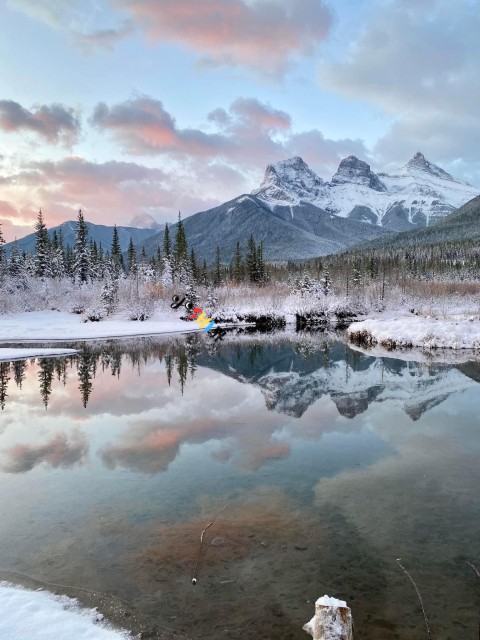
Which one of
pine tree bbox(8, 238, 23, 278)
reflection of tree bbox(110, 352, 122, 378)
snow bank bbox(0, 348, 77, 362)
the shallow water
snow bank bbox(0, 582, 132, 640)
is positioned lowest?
the shallow water

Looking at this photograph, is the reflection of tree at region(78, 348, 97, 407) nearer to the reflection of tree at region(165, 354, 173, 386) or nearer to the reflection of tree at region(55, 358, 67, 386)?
the reflection of tree at region(55, 358, 67, 386)

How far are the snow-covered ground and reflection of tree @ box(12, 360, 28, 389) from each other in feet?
47.5

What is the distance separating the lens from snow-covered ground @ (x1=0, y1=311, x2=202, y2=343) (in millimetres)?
44281

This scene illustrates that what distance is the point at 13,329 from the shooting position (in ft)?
156

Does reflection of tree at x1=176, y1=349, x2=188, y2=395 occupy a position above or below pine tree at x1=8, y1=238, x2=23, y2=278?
below

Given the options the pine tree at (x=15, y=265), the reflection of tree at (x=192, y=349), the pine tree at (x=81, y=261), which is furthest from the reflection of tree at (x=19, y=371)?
the pine tree at (x=81, y=261)

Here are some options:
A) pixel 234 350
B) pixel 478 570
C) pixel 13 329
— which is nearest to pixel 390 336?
pixel 234 350

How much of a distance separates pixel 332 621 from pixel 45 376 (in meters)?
22.6

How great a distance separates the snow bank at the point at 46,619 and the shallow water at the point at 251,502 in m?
0.49

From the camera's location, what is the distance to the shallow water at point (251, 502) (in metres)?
6.30

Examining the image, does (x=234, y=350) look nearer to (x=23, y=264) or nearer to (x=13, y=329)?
(x=13, y=329)

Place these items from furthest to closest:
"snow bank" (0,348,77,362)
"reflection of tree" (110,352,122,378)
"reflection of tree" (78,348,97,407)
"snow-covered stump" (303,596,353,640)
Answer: "snow bank" (0,348,77,362), "reflection of tree" (110,352,122,378), "reflection of tree" (78,348,97,407), "snow-covered stump" (303,596,353,640)

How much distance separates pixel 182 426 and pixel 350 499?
6.92m

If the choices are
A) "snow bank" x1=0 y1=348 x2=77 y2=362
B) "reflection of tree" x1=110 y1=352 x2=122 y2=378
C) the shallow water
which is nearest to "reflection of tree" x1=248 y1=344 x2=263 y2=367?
"reflection of tree" x1=110 y1=352 x2=122 y2=378
